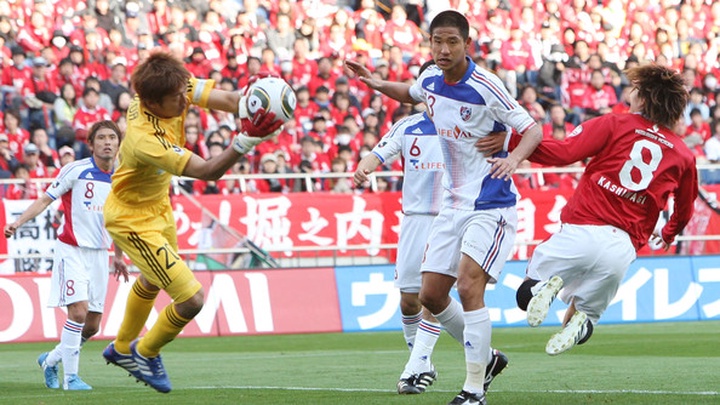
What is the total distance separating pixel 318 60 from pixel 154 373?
600 inches

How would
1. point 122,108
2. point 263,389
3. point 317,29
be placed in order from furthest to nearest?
point 317,29, point 122,108, point 263,389

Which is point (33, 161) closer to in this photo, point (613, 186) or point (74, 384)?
point (74, 384)

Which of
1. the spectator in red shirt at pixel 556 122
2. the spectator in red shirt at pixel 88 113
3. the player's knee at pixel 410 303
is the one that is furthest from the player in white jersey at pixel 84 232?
the spectator in red shirt at pixel 556 122

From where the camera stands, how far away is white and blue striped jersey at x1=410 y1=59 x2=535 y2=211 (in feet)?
30.9

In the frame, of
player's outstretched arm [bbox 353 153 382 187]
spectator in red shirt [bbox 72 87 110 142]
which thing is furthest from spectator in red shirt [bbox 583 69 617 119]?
player's outstretched arm [bbox 353 153 382 187]

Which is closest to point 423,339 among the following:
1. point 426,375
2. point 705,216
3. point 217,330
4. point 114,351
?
point 426,375

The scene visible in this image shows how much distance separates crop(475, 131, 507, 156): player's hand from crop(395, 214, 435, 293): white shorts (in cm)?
237

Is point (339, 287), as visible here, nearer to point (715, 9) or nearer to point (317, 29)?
point (317, 29)

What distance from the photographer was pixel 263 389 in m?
11.1

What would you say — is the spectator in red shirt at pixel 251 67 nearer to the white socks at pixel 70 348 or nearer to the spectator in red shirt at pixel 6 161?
the spectator in red shirt at pixel 6 161

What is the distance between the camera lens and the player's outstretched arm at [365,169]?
10.9 meters

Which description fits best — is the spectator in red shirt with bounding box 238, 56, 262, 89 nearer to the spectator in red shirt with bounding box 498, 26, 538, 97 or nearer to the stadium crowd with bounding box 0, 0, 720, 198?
the stadium crowd with bounding box 0, 0, 720, 198

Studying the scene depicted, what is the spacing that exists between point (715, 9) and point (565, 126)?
7.77 metres

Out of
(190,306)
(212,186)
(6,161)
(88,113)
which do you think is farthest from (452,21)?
(88,113)
